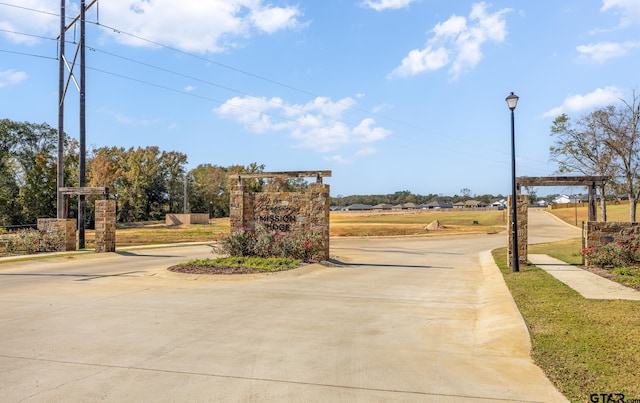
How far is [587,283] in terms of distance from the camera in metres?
11.1

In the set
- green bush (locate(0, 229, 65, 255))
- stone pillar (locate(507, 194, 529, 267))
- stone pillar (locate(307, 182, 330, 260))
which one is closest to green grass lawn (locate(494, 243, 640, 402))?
stone pillar (locate(507, 194, 529, 267))

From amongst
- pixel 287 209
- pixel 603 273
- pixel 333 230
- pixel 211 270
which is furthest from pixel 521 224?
pixel 333 230

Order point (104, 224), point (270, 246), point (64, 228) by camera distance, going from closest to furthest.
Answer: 1. point (270, 246)
2. point (104, 224)
3. point (64, 228)

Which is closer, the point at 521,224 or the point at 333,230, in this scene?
the point at 521,224

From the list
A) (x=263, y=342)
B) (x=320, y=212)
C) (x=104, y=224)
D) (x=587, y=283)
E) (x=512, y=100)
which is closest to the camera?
(x=263, y=342)

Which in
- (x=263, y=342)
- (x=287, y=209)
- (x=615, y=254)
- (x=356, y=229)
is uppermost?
(x=287, y=209)

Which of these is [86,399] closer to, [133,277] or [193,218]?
[133,277]

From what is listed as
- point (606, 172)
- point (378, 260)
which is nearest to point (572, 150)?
point (606, 172)

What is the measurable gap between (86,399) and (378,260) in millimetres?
15456

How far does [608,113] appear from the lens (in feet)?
84.0

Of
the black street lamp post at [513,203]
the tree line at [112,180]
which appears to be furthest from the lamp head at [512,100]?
the tree line at [112,180]

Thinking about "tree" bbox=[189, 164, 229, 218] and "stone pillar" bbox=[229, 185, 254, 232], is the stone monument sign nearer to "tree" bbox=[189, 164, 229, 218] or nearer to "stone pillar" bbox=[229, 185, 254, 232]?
"stone pillar" bbox=[229, 185, 254, 232]

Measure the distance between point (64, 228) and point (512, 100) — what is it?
19.9m

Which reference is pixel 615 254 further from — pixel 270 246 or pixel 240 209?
pixel 240 209
